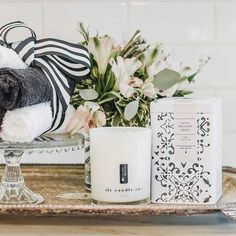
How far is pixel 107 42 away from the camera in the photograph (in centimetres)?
93

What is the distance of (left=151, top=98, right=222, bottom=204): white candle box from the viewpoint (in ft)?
2.86

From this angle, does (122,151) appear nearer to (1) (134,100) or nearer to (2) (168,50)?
(1) (134,100)

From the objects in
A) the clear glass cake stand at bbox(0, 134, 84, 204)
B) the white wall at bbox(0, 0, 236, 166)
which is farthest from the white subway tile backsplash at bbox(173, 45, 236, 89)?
the clear glass cake stand at bbox(0, 134, 84, 204)

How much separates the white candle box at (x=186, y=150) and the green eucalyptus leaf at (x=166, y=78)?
1.5 inches

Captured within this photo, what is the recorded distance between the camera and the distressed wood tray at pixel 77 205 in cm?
85

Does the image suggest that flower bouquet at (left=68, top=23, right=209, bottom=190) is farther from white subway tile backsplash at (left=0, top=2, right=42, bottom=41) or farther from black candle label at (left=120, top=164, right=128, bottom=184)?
white subway tile backsplash at (left=0, top=2, right=42, bottom=41)

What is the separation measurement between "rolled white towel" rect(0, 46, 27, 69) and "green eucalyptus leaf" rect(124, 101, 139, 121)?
16cm

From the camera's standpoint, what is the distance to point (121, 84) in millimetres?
911

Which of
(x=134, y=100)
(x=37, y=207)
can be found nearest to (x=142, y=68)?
(x=134, y=100)

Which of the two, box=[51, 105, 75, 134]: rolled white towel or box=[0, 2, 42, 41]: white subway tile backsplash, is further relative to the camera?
box=[0, 2, 42, 41]: white subway tile backsplash

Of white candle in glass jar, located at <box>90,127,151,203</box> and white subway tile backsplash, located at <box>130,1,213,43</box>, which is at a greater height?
white subway tile backsplash, located at <box>130,1,213,43</box>

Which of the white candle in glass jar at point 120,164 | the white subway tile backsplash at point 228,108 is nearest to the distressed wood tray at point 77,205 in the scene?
the white candle in glass jar at point 120,164

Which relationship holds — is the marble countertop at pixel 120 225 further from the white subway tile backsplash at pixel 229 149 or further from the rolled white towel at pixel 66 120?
the white subway tile backsplash at pixel 229 149

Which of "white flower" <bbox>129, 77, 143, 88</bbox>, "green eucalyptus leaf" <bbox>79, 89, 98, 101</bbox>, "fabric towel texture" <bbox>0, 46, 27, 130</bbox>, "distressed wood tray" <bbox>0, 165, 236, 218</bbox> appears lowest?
"distressed wood tray" <bbox>0, 165, 236, 218</bbox>
